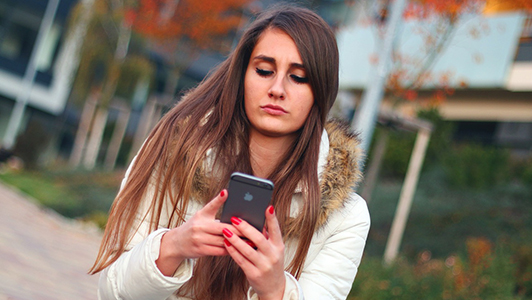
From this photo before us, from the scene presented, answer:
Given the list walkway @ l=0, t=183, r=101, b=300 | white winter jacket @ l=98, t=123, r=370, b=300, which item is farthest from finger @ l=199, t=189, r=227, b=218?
walkway @ l=0, t=183, r=101, b=300

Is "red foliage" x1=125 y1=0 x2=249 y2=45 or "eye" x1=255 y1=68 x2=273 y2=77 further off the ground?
"red foliage" x1=125 y1=0 x2=249 y2=45

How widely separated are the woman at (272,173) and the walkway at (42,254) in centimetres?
304

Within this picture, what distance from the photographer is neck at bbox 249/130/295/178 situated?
7.57 ft

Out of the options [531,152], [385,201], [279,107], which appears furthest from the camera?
[531,152]

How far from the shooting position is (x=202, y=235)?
1702mm

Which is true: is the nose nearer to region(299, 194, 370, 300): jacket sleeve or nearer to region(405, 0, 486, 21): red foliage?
region(299, 194, 370, 300): jacket sleeve

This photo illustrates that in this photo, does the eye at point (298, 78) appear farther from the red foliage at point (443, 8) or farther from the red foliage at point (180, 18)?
the red foliage at point (180, 18)

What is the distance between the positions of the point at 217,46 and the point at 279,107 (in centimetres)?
1845

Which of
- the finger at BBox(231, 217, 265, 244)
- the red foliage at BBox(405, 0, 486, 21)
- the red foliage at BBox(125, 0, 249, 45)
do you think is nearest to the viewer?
the finger at BBox(231, 217, 265, 244)

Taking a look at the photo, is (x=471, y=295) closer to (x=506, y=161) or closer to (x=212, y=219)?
(x=212, y=219)

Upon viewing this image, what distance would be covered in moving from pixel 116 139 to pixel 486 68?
1444 cm

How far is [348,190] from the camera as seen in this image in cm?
220

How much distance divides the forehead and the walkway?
11.3 feet

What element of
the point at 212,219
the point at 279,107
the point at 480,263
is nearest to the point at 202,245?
the point at 212,219
